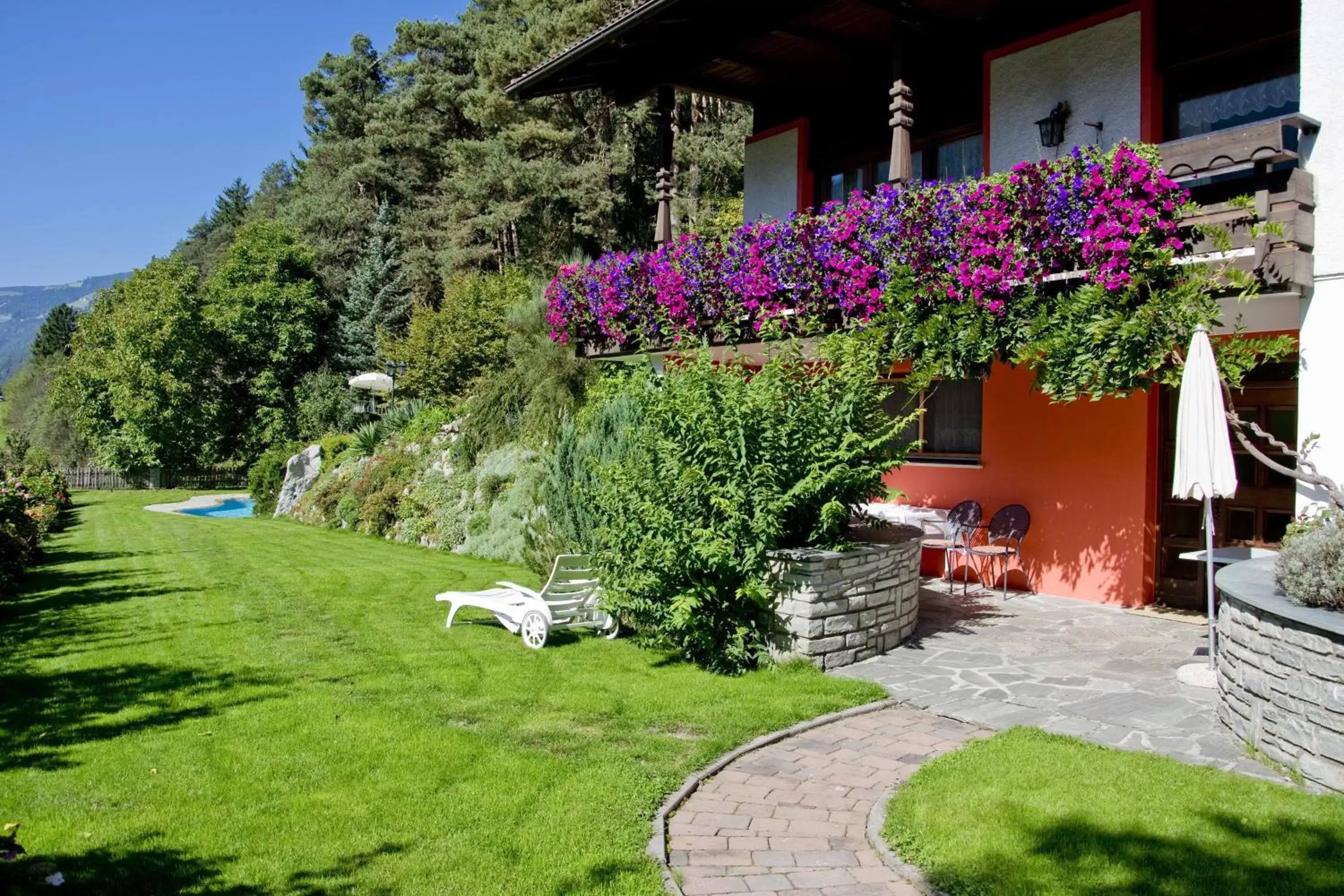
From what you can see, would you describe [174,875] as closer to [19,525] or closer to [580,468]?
[580,468]

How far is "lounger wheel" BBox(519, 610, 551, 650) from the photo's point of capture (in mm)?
8070

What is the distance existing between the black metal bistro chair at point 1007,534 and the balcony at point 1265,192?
4177 mm

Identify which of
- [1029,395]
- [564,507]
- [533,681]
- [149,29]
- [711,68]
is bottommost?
[533,681]

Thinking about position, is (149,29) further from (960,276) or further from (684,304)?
(960,276)

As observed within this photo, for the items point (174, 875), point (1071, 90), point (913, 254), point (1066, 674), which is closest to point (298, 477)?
point (913, 254)

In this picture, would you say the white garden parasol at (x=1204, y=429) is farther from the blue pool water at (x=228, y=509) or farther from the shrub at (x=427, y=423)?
the blue pool water at (x=228, y=509)

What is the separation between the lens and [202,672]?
7.07m

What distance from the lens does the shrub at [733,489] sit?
23.2ft

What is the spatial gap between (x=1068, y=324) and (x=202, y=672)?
757 centimetres

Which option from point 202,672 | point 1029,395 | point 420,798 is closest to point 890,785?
point 420,798

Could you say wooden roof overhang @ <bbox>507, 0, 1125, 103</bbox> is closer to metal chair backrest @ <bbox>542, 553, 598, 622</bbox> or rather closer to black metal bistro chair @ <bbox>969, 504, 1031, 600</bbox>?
black metal bistro chair @ <bbox>969, 504, 1031, 600</bbox>

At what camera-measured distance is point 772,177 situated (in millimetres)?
13586

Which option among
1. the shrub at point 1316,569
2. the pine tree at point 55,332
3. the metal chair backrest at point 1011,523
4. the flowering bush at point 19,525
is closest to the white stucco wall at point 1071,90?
the metal chair backrest at point 1011,523

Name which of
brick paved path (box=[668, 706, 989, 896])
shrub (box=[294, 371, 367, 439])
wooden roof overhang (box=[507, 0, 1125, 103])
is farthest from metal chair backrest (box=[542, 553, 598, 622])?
shrub (box=[294, 371, 367, 439])
